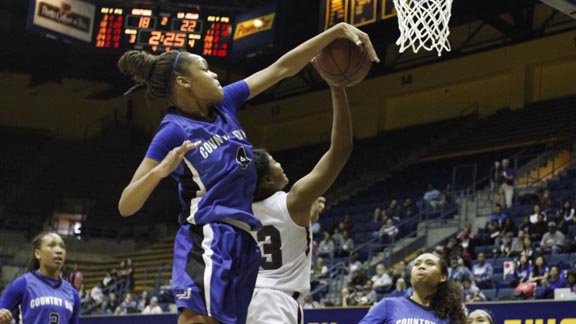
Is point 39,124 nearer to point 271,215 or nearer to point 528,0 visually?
point 528,0

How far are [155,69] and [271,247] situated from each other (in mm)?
1323

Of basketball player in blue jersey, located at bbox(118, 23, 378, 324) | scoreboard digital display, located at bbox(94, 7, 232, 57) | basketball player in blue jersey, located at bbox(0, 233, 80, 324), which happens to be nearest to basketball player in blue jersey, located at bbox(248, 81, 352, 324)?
basketball player in blue jersey, located at bbox(118, 23, 378, 324)

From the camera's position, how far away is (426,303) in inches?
198

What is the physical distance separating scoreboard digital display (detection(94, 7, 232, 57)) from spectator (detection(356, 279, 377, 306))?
20.4 ft

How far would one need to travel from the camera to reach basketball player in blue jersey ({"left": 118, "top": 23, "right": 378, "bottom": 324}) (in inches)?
116

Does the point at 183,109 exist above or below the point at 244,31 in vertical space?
below

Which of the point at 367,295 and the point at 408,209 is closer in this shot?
the point at 367,295

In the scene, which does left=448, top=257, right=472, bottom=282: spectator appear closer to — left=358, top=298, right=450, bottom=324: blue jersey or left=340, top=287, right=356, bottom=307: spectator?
left=340, top=287, right=356, bottom=307: spectator

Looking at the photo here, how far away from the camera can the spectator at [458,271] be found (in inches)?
485

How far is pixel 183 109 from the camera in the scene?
3250mm

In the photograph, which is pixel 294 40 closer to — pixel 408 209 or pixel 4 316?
pixel 408 209

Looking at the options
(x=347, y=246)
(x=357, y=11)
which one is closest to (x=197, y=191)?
(x=357, y=11)

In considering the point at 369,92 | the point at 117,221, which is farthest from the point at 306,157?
the point at 117,221

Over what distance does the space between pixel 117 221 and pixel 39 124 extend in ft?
15.0
